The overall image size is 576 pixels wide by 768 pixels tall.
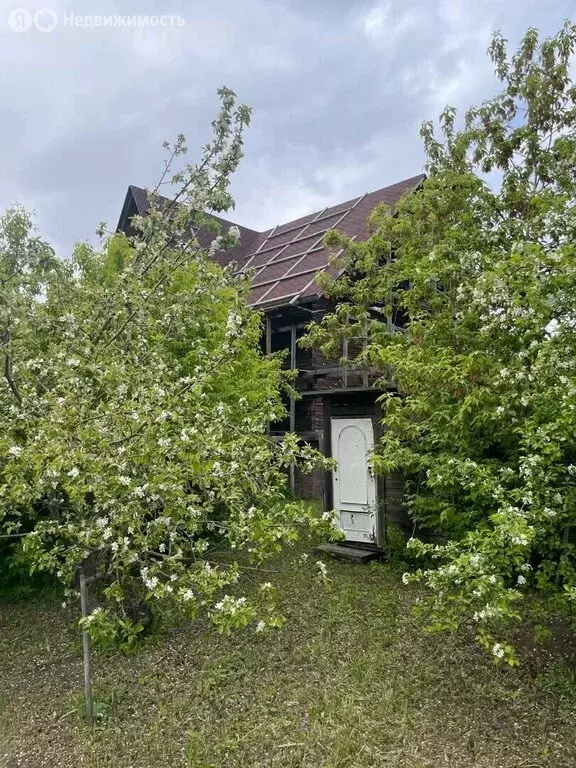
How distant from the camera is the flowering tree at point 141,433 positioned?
9.95ft

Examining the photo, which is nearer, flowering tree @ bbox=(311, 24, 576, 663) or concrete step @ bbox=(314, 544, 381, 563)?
flowering tree @ bbox=(311, 24, 576, 663)

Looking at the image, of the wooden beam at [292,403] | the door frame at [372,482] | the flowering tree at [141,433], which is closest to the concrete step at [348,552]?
the door frame at [372,482]

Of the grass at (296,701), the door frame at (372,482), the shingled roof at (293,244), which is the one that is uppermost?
the shingled roof at (293,244)

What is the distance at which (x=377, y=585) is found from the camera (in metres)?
5.68

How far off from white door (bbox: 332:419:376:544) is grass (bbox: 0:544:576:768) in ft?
6.20

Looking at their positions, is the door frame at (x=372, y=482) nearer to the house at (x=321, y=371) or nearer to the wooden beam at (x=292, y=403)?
the house at (x=321, y=371)

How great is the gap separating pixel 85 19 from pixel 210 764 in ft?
21.2

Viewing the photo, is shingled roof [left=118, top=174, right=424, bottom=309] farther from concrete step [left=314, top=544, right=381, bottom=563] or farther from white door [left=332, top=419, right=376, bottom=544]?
concrete step [left=314, top=544, right=381, bottom=563]

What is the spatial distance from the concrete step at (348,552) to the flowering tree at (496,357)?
1150 mm

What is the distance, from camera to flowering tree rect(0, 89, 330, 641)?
9.95 feet

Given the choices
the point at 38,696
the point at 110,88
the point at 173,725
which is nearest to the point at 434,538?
the point at 173,725

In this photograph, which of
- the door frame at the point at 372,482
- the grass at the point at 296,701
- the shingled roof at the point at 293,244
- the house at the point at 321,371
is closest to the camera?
the grass at the point at 296,701

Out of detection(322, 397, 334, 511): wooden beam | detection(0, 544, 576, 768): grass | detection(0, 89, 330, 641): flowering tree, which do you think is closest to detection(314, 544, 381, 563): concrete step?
detection(322, 397, 334, 511): wooden beam

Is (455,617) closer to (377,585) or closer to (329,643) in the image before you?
(329,643)
